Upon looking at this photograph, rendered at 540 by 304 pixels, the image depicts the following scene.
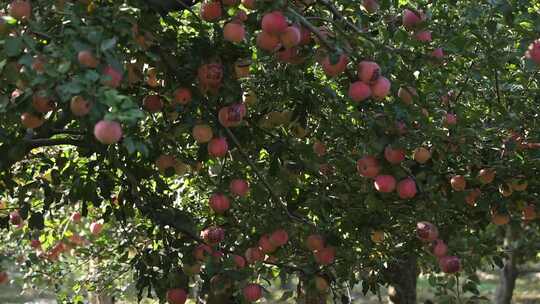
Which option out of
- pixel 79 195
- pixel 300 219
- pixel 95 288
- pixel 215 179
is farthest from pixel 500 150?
pixel 95 288

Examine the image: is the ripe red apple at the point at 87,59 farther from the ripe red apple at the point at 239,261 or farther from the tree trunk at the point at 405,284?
the tree trunk at the point at 405,284

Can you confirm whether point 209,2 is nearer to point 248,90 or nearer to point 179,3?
point 179,3

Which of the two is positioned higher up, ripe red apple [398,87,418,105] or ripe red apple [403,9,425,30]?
ripe red apple [403,9,425,30]

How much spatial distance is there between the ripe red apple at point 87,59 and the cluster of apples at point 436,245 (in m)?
2.25

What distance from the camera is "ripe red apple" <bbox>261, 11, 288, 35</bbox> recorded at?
316cm

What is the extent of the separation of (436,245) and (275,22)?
1.78m

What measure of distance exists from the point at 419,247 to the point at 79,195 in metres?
2.24

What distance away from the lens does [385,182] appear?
3916 mm

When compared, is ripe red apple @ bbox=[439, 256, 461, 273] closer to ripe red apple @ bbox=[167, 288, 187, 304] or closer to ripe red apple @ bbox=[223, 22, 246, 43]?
ripe red apple @ bbox=[167, 288, 187, 304]

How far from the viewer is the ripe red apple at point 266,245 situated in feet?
13.8

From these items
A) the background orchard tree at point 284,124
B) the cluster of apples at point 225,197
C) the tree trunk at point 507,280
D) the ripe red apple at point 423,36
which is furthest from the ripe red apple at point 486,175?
the tree trunk at point 507,280

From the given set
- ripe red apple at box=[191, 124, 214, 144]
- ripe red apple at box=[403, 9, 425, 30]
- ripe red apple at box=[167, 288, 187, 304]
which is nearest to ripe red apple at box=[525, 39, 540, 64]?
ripe red apple at box=[403, 9, 425, 30]

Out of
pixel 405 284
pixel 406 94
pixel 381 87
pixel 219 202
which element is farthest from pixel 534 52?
pixel 405 284

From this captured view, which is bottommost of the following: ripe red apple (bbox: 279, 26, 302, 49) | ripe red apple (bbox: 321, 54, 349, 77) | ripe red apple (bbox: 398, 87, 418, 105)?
ripe red apple (bbox: 398, 87, 418, 105)
